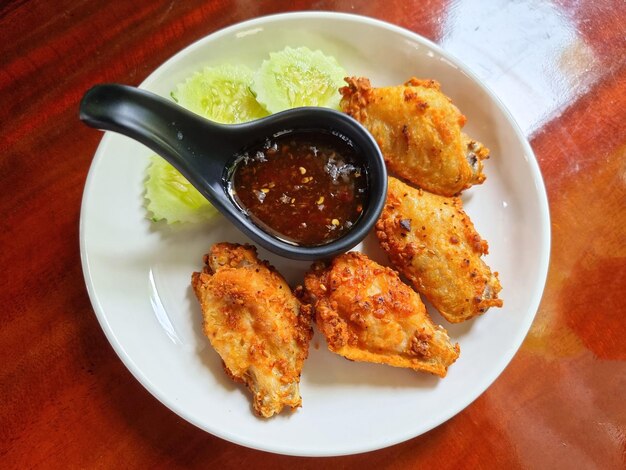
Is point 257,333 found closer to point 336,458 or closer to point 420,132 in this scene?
point 336,458

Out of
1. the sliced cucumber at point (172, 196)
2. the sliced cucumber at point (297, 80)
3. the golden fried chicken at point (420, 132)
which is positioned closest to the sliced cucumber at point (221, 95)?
the sliced cucumber at point (297, 80)

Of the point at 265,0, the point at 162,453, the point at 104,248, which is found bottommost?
the point at 162,453

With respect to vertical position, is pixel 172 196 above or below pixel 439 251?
below

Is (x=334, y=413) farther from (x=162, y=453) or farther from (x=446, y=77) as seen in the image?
(x=446, y=77)

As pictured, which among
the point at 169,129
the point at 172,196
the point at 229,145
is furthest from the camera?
the point at 172,196

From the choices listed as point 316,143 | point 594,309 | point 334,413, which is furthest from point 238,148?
point 594,309

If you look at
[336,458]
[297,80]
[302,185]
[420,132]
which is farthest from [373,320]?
[297,80]

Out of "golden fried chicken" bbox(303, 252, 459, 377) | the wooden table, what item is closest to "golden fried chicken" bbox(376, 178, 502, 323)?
"golden fried chicken" bbox(303, 252, 459, 377)
